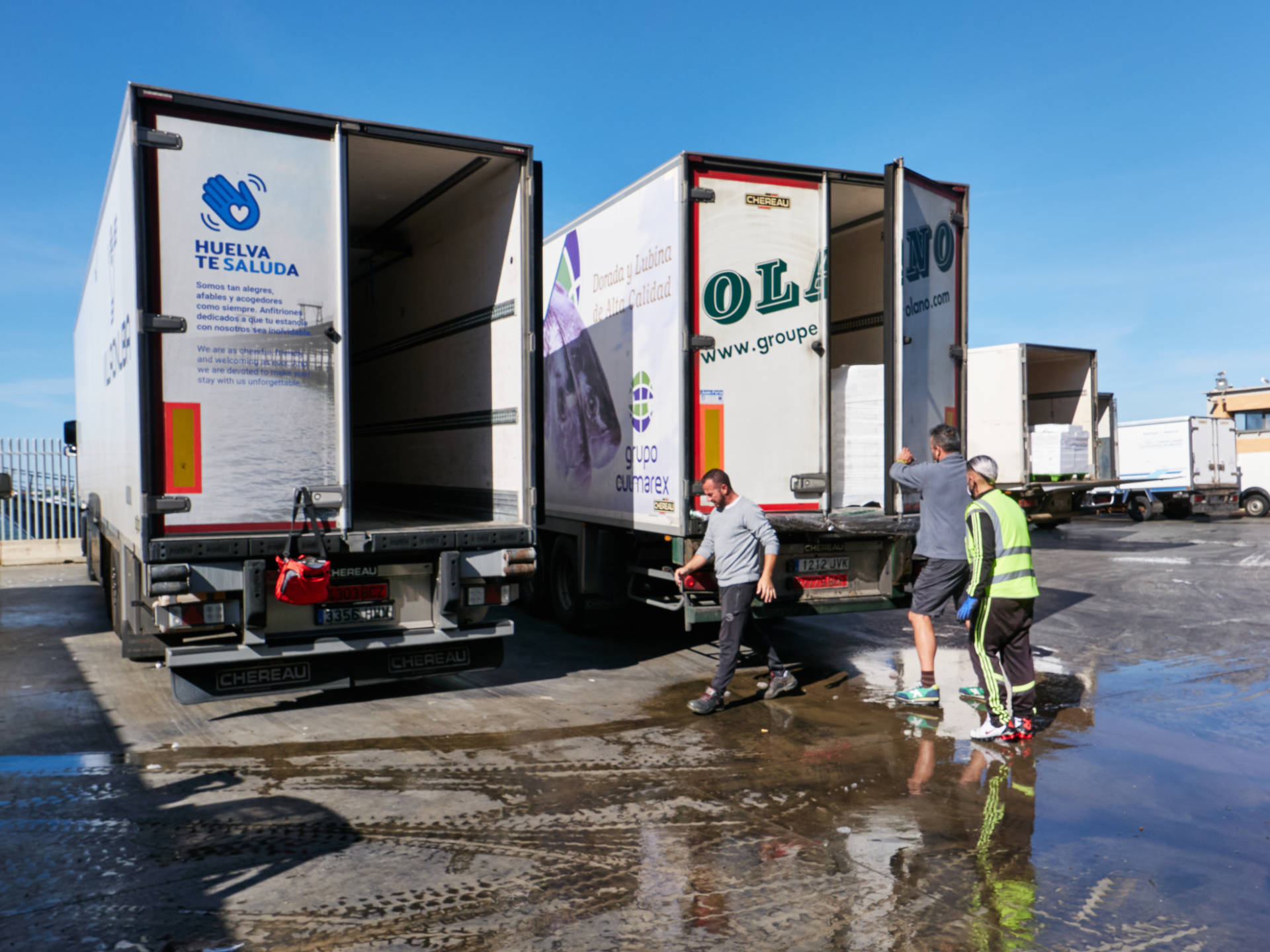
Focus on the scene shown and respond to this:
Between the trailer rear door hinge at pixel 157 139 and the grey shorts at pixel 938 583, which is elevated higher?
the trailer rear door hinge at pixel 157 139

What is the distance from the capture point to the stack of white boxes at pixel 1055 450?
1659 centimetres

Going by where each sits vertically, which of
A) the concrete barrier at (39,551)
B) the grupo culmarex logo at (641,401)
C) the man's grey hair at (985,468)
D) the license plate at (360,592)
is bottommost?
the concrete barrier at (39,551)

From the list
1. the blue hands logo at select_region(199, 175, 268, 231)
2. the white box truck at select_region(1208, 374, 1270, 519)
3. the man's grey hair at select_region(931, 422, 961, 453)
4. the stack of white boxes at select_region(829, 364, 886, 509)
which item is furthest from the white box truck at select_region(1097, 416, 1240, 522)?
the blue hands logo at select_region(199, 175, 268, 231)

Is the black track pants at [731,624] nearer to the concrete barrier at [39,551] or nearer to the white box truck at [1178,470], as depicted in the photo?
the concrete barrier at [39,551]

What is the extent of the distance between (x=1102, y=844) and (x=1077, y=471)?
46.4 feet

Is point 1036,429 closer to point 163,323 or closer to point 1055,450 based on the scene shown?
point 1055,450

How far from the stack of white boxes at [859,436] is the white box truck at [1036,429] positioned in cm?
928

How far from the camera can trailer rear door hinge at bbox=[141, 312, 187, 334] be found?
17.5 feet

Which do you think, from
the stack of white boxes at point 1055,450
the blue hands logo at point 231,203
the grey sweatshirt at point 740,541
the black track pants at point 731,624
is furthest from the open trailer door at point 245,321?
the stack of white boxes at point 1055,450

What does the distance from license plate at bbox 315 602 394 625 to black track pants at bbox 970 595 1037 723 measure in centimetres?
378

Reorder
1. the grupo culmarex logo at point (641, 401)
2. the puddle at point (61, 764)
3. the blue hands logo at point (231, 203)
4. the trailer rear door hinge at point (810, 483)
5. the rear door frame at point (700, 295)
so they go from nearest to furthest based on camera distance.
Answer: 1. the puddle at point (61, 764)
2. the blue hands logo at point (231, 203)
3. the rear door frame at point (700, 295)
4. the trailer rear door hinge at point (810, 483)
5. the grupo culmarex logo at point (641, 401)

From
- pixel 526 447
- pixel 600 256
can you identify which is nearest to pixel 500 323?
pixel 526 447

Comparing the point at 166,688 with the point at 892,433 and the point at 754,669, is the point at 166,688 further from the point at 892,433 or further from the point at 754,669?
the point at 892,433

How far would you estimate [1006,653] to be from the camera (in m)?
5.79
